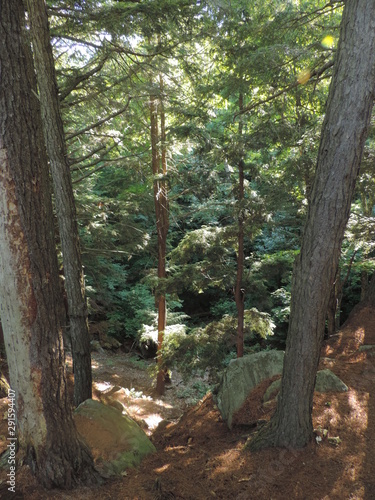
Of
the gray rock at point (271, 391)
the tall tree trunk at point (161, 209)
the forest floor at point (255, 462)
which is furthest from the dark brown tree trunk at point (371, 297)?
the tall tree trunk at point (161, 209)

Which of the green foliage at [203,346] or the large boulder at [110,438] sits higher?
the green foliage at [203,346]

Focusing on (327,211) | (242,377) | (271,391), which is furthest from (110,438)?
(327,211)

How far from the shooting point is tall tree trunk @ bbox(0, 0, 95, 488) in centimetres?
309

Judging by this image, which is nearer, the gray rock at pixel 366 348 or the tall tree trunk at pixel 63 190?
the tall tree trunk at pixel 63 190

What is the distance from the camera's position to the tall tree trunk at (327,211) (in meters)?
3.02

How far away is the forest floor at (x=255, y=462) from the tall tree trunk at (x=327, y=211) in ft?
1.04

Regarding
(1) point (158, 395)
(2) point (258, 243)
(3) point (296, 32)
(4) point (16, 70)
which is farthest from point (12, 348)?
(2) point (258, 243)

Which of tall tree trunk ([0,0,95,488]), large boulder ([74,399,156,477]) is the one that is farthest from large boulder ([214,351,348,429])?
tall tree trunk ([0,0,95,488])

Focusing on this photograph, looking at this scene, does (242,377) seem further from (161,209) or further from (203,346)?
(161,209)

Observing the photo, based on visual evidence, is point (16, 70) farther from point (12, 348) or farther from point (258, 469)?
point (258, 469)

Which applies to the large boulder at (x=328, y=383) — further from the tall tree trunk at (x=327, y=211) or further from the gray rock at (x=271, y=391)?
the tall tree trunk at (x=327, y=211)

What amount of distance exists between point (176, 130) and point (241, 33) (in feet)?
7.49

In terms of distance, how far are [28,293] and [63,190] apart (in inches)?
112

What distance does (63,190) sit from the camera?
18.2ft
